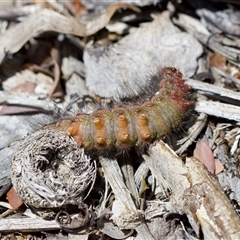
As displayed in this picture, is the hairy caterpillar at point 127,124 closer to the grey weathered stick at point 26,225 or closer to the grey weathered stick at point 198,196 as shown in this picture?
the grey weathered stick at point 198,196

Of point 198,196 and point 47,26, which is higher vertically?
point 47,26

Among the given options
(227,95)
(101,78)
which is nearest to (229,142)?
(227,95)

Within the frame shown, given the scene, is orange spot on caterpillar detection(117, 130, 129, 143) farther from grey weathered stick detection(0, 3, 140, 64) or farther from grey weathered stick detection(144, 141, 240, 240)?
grey weathered stick detection(0, 3, 140, 64)

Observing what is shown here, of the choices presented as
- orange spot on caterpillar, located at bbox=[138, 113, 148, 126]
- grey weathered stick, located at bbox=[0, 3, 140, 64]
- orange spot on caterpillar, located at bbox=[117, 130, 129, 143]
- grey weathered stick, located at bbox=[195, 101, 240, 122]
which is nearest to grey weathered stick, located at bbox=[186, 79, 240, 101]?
grey weathered stick, located at bbox=[195, 101, 240, 122]

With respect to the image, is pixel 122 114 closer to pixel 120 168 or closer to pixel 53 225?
pixel 120 168

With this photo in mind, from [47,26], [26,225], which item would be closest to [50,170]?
[26,225]

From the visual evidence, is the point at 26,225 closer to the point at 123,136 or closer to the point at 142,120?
the point at 123,136
